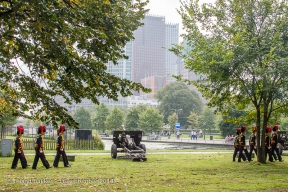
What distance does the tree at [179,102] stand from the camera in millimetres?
107681

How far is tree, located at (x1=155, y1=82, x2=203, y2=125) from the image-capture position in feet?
353

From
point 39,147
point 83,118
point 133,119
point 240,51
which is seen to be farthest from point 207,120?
point 39,147

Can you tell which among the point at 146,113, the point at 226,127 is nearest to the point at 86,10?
the point at 226,127

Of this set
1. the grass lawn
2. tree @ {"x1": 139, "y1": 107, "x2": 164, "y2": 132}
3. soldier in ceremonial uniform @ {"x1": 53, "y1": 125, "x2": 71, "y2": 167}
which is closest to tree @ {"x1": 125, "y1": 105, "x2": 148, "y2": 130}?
tree @ {"x1": 139, "y1": 107, "x2": 164, "y2": 132}

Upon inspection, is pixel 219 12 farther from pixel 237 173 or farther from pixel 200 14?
pixel 237 173

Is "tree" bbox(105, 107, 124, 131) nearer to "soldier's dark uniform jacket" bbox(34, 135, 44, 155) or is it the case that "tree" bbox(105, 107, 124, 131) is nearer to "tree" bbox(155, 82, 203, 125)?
"tree" bbox(155, 82, 203, 125)

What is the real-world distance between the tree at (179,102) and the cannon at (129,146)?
84542 mm

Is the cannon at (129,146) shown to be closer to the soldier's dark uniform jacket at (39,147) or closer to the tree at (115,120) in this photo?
the soldier's dark uniform jacket at (39,147)

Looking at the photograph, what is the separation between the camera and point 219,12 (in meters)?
18.5

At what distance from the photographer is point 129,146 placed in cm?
2083

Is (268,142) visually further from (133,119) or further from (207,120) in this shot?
(133,119)

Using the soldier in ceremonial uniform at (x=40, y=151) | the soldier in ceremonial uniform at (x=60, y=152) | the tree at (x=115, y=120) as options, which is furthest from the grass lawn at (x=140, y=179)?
the tree at (x=115, y=120)

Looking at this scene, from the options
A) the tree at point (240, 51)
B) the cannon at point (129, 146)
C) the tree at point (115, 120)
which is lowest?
the cannon at point (129, 146)

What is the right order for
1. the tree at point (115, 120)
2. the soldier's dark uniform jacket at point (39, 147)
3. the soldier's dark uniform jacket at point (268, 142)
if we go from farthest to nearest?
the tree at point (115, 120) < the soldier's dark uniform jacket at point (268, 142) < the soldier's dark uniform jacket at point (39, 147)
